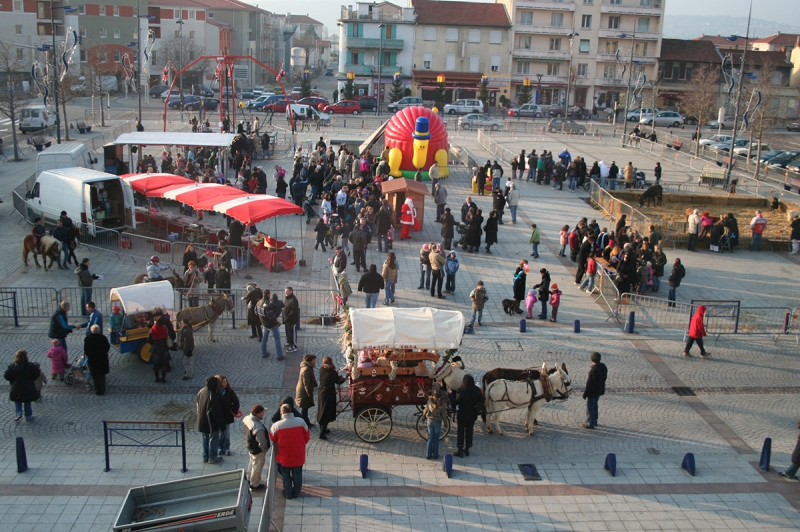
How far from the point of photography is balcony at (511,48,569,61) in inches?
2884

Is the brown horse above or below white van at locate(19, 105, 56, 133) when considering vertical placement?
below

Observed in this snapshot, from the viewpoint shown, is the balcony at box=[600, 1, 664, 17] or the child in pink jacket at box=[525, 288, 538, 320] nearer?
the child in pink jacket at box=[525, 288, 538, 320]

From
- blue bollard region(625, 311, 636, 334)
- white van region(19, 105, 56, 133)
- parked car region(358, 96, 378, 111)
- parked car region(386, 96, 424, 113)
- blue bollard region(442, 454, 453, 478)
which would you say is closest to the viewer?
blue bollard region(442, 454, 453, 478)

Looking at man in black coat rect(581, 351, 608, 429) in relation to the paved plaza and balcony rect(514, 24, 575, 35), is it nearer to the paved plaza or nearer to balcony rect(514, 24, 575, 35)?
the paved plaza

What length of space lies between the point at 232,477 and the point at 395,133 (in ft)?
76.3

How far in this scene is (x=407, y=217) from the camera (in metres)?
24.5

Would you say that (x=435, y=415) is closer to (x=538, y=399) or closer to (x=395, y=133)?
(x=538, y=399)

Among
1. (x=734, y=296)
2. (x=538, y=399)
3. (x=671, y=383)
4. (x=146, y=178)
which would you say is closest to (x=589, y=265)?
(x=734, y=296)

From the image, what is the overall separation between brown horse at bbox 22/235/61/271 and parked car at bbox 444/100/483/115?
45.6 m

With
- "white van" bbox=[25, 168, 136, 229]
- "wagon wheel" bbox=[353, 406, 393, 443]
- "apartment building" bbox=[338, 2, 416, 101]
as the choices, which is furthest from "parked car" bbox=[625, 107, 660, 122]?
"wagon wheel" bbox=[353, 406, 393, 443]

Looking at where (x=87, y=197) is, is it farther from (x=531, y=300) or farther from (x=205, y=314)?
(x=531, y=300)

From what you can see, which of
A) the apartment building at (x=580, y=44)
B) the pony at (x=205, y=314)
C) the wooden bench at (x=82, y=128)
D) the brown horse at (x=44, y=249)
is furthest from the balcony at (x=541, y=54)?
the pony at (x=205, y=314)

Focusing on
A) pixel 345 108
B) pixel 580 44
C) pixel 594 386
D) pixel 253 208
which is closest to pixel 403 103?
pixel 345 108

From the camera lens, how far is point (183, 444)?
11.1 m
